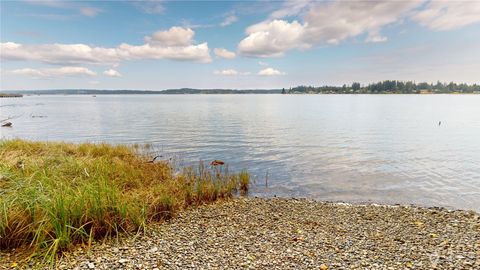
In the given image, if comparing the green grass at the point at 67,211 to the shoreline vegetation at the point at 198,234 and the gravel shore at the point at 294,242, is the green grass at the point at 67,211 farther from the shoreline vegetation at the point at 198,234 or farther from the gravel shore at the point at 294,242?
the gravel shore at the point at 294,242

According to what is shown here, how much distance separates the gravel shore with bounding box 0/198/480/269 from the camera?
616 cm

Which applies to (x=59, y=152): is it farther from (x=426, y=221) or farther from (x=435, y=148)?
(x=435, y=148)

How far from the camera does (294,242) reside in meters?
7.51

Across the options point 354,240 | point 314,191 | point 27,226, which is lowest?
point 314,191

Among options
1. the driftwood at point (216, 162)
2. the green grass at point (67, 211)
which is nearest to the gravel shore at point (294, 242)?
the green grass at point (67, 211)

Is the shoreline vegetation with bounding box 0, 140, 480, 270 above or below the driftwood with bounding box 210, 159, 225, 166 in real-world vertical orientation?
above

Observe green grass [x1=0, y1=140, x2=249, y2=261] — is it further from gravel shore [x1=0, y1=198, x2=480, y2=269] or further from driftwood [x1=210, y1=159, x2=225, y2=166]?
driftwood [x1=210, y1=159, x2=225, y2=166]

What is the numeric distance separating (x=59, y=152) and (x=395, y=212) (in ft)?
56.8

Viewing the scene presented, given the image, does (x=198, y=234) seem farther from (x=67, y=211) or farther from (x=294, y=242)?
(x=67, y=211)

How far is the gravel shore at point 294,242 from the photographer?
616 cm

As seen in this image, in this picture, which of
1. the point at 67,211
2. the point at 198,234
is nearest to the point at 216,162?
the point at 198,234

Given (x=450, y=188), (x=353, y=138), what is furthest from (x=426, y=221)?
(x=353, y=138)

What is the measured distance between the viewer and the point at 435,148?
2616 centimetres

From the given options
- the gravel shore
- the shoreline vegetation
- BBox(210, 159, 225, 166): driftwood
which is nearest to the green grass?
the shoreline vegetation
